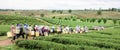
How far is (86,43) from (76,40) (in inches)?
46.7

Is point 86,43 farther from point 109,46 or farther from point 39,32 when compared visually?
point 39,32

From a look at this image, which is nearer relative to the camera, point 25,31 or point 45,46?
point 45,46

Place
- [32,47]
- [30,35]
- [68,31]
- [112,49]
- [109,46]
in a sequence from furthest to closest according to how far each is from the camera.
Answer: [68,31]
[30,35]
[32,47]
[109,46]
[112,49]

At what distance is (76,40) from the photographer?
927 inches

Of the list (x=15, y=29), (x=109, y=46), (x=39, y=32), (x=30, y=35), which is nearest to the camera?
(x=109, y=46)

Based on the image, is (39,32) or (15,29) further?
(39,32)

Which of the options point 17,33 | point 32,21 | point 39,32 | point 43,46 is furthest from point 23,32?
point 32,21

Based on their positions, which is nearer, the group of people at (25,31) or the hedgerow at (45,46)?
the hedgerow at (45,46)

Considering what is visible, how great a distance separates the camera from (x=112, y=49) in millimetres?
19812

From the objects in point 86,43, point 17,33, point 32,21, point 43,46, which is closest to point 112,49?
point 86,43

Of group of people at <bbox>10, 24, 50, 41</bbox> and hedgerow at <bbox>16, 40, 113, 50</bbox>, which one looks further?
group of people at <bbox>10, 24, 50, 41</bbox>

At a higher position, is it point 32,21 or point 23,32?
point 23,32

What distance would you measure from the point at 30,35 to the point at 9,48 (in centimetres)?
665

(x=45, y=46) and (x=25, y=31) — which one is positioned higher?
(x=25, y=31)
